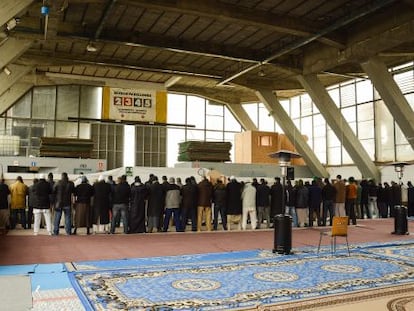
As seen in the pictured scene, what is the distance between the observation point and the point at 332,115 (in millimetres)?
14602

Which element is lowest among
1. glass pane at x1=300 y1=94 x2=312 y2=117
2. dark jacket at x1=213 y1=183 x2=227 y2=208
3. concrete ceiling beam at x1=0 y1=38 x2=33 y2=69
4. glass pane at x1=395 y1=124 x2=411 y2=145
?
dark jacket at x1=213 y1=183 x2=227 y2=208

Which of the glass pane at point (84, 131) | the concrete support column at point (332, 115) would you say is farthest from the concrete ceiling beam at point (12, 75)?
the concrete support column at point (332, 115)

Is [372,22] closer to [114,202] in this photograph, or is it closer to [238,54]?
[238,54]

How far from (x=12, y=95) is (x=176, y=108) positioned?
312 inches

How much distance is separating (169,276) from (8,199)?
680 centimetres

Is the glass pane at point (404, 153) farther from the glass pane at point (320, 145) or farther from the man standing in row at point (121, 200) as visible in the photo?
the man standing in row at point (121, 200)

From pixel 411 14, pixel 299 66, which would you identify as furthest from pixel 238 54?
pixel 411 14

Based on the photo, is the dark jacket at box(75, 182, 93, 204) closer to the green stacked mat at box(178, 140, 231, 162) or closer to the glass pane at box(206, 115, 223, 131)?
the green stacked mat at box(178, 140, 231, 162)

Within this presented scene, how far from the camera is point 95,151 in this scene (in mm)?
19750

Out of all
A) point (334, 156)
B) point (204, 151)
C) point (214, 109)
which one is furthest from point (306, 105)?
point (204, 151)

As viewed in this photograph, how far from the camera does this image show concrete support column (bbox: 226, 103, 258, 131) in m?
22.4

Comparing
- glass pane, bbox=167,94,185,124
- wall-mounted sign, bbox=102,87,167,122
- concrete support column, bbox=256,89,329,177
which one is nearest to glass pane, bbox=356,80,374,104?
concrete support column, bbox=256,89,329,177

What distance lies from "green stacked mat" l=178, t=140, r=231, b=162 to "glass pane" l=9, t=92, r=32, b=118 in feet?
27.0

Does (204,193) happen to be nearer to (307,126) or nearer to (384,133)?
(384,133)
